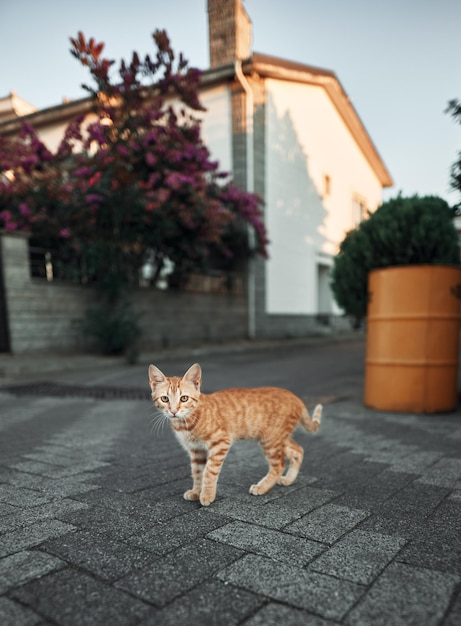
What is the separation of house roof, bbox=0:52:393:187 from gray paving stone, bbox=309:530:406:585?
42.0 feet

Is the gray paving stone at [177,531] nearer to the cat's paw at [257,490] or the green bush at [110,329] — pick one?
the cat's paw at [257,490]

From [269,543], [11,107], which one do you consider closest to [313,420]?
[269,543]

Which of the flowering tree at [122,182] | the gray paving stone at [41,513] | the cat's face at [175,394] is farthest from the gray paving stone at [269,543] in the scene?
the flowering tree at [122,182]

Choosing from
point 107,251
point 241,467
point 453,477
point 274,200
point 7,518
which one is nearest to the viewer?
point 7,518

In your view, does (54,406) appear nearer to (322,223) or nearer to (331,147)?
(322,223)

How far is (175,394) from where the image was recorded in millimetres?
2455

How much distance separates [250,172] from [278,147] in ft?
7.93

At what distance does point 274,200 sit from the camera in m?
16.8

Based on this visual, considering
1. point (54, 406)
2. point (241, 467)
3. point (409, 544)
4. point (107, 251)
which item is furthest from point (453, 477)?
point (107, 251)

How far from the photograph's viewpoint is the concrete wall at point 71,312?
909cm

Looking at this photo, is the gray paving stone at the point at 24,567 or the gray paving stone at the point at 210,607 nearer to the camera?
the gray paving stone at the point at 210,607

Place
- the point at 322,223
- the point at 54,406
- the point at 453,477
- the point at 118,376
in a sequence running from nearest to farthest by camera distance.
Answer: the point at 453,477, the point at 54,406, the point at 118,376, the point at 322,223

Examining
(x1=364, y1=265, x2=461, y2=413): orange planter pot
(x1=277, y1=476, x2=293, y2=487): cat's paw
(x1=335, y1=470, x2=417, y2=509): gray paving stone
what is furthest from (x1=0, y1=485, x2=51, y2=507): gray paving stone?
(x1=364, y1=265, x2=461, y2=413): orange planter pot

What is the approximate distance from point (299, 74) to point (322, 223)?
685cm
